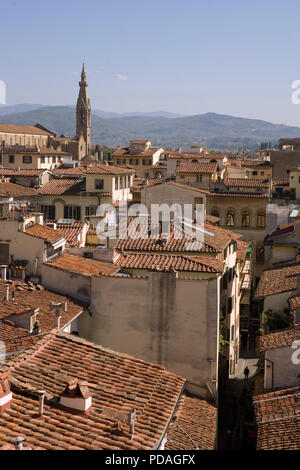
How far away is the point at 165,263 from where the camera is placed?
19672mm

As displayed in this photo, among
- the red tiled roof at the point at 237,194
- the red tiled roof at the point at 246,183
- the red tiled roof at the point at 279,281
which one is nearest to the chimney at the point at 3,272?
the red tiled roof at the point at 279,281

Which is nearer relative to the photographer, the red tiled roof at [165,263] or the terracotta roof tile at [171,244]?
the red tiled roof at [165,263]

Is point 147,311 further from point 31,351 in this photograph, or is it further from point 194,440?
point 31,351

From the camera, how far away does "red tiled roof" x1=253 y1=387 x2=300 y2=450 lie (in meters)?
12.0

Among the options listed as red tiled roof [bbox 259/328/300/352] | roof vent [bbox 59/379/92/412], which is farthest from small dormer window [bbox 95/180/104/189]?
roof vent [bbox 59/379/92/412]

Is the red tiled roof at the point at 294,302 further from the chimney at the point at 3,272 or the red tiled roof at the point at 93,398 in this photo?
the chimney at the point at 3,272

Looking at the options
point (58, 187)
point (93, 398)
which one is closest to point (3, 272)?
point (93, 398)

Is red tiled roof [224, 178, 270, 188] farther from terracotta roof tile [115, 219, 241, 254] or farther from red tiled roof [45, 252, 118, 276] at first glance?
red tiled roof [45, 252, 118, 276]

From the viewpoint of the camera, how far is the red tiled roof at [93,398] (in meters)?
8.38

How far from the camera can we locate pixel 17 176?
4916 centimetres

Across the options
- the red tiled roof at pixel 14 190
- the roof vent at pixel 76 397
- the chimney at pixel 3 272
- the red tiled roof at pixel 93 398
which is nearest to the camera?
the red tiled roof at pixel 93 398

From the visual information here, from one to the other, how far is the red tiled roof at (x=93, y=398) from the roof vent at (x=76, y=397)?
111 mm

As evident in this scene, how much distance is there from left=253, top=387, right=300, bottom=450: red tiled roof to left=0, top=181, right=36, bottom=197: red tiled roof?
2983 cm

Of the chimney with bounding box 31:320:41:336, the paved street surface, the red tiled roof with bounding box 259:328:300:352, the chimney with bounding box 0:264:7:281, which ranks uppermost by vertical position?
the chimney with bounding box 0:264:7:281
